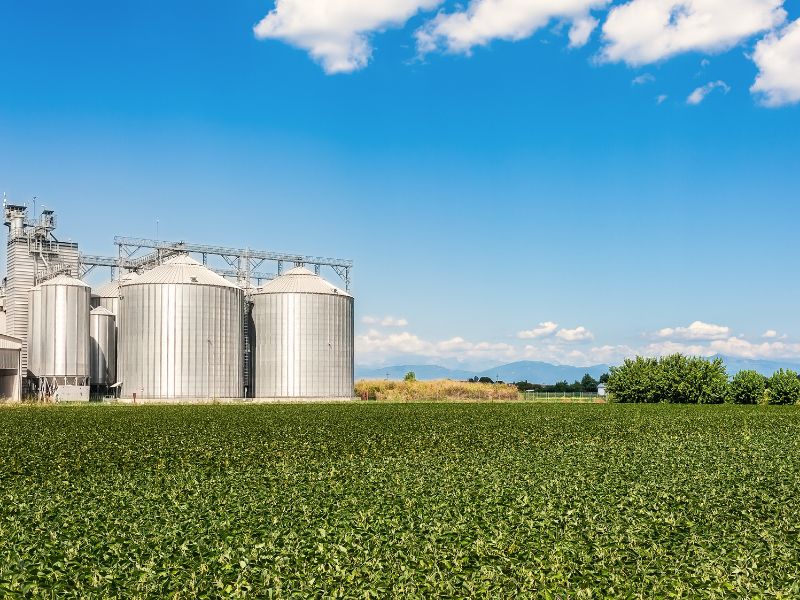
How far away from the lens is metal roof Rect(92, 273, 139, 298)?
9326 cm

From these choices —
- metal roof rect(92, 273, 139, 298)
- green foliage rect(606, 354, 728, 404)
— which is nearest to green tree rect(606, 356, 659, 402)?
green foliage rect(606, 354, 728, 404)

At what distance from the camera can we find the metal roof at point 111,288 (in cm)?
9326

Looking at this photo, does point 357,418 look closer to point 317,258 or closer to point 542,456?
point 542,456

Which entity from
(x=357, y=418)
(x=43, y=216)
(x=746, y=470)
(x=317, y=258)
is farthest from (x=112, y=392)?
(x=746, y=470)

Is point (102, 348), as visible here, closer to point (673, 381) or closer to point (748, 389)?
point (673, 381)

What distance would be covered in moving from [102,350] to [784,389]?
274 feet

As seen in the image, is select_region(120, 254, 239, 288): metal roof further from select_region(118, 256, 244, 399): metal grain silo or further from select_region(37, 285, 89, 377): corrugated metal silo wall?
select_region(37, 285, 89, 377): corrugated metal silo wall

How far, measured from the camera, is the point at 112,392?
281 feet

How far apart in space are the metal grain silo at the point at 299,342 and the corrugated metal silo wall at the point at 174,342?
6205 mm

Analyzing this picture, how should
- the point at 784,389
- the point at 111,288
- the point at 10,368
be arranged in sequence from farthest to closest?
the point at 784,389 < the point at 111,288 < the point at 10,368

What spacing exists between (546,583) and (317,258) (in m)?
90.3

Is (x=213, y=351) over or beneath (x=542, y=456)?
over

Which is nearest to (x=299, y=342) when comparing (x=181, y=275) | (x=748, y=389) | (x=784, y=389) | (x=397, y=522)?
(x=181, y=275)

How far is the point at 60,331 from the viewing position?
8056 centimetres
